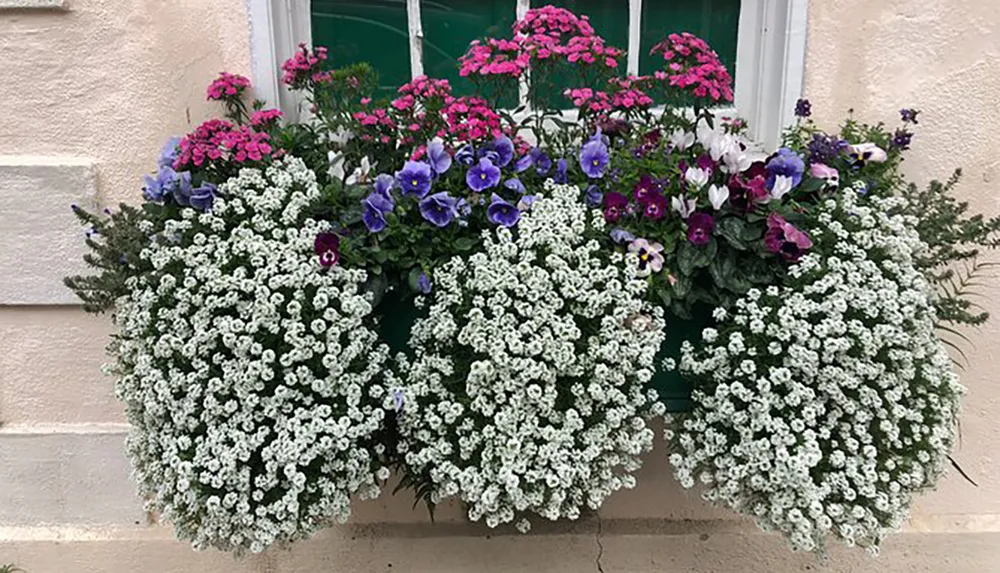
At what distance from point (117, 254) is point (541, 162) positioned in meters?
1.16

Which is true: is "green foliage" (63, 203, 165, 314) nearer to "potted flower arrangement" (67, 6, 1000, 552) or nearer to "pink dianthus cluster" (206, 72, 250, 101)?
"potted flower arrangement" (67, 6, 1000, 552)

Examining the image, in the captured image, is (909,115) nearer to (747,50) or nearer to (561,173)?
(747,50)

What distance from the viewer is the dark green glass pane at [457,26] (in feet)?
8.44

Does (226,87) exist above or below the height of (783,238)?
above

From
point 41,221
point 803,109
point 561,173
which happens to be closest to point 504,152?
point 561,173

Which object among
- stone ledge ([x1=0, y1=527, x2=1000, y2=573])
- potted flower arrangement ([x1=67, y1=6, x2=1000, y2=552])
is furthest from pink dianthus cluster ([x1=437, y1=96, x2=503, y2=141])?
stone ledge ([x1=0, y1=527, x2=1000, y2=573])

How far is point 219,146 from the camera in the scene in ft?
6.82

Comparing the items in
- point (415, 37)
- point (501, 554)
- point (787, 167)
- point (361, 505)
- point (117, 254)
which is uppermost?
point (415, 37)

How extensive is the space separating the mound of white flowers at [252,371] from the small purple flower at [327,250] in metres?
0.02

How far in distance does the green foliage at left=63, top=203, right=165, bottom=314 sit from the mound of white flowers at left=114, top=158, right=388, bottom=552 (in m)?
0.06

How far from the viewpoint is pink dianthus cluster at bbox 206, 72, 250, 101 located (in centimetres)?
226

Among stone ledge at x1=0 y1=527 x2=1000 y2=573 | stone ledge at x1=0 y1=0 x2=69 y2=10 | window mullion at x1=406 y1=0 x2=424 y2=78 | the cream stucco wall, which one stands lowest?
stone ledge at x1=0 y1=527 x2=1000 y2=573

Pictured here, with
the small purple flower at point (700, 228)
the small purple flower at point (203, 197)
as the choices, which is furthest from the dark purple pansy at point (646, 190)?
the small purple flower at point (203, 197)

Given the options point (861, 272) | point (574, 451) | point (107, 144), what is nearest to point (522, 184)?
point (574, 451)
